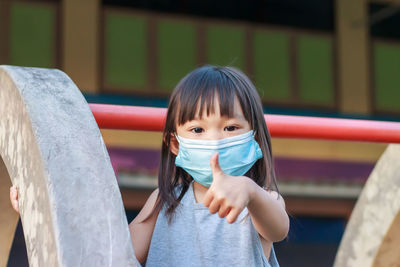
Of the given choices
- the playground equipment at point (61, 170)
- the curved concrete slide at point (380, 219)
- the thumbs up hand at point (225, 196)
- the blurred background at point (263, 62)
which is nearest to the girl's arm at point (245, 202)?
the thumbs up hand at point (225, 196)

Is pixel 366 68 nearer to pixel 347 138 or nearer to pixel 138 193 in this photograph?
pixel 138 193

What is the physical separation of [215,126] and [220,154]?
5cm

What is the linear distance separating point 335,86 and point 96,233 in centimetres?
668

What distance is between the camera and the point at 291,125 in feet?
4.26

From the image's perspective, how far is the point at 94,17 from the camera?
645 centimetres

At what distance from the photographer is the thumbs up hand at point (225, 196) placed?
0.86 metres

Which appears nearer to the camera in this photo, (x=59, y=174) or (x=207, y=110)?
(x=59, y=174)

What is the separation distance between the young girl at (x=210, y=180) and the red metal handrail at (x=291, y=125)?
0.13ft

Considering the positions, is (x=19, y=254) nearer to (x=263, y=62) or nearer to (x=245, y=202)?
(x=263, y=62)

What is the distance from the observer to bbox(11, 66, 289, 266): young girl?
44.3 inches

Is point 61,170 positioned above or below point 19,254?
above

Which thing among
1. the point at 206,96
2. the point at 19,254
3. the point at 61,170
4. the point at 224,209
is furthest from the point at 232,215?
the point at 19,254

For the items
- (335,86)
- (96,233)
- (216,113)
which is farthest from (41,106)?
(335,86)

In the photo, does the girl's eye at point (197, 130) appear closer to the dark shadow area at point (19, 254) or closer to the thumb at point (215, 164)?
the thumb at point (215, 164)
